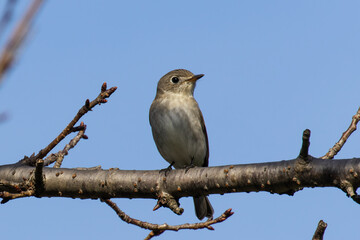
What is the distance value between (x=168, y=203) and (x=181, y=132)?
3.68 metres

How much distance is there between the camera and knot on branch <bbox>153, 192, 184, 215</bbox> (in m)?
4.24

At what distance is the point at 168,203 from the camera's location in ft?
14.4

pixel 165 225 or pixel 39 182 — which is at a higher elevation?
pixel 39 182

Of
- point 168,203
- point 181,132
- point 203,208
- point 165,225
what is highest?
point 181,132

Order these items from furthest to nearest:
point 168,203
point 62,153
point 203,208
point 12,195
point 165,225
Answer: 1. point 203,208
2. point 62,153
3. point 168,203
4. point 12,195
5. point 165,225

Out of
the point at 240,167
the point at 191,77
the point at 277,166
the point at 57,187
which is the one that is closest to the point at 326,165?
the point at 277,166

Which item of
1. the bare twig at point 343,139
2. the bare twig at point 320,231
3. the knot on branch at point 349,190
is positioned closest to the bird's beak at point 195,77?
the bare twig at point 343,139

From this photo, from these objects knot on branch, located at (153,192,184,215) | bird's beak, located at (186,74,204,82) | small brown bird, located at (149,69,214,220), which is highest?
bird's beak, located at (186,74,204,82)

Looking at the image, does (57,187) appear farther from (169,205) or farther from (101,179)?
(169,205)

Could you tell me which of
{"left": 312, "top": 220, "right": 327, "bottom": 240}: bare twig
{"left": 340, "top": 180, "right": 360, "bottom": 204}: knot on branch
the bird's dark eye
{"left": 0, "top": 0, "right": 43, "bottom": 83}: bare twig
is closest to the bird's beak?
the bird's dark eye

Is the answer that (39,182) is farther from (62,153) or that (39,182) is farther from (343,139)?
(343,139)

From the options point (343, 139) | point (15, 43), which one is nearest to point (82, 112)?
point (343, 139)

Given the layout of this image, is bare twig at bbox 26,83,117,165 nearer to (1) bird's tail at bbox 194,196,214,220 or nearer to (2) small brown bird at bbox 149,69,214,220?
(2) small brown bird at bbox 149,69,214,220

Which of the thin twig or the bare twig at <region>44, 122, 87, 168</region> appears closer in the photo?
the thin twig
